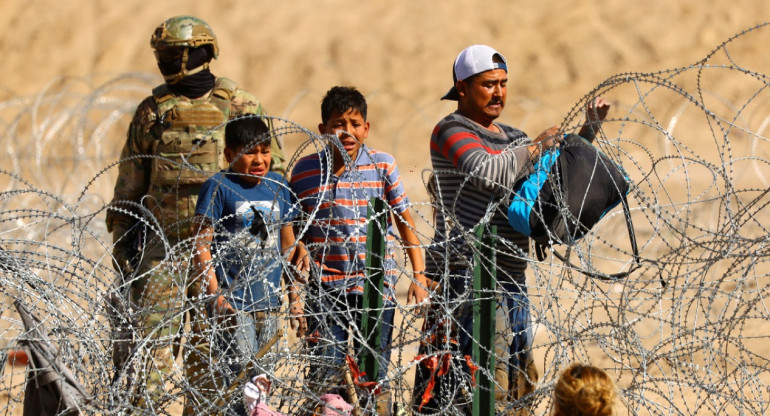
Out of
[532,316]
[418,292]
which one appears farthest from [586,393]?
[532,316]

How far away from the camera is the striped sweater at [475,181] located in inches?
172

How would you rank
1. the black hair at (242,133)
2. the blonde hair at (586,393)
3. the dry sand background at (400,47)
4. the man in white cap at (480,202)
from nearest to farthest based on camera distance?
1. the blonde hair at (586,393)
2. the man in white cap at (480,202)
3. the black hair at (242,133)
4. the dry sand background at (400,47)

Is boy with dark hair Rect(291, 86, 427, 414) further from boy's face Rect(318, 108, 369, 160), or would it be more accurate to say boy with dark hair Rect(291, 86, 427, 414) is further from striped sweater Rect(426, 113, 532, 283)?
striped sweater Rect(426, 113, 532, 283)

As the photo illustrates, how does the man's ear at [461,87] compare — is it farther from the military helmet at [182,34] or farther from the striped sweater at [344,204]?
the military helmet at [182,34]

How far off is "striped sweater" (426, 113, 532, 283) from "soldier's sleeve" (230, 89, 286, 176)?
104 centimetres

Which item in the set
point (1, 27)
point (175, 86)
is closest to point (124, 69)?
point (1, 27)

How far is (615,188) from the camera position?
430 cm

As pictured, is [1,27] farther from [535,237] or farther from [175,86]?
[535,237]

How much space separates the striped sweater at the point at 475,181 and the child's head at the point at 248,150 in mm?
749

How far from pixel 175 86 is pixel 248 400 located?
2.09 metres

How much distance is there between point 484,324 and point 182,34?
7.75 ft

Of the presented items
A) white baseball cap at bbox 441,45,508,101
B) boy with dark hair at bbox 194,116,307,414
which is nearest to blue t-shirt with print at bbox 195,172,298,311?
boy with dark hair at bbox 194,116,307,414

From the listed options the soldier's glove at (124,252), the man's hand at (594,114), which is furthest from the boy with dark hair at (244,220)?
the man's hand at (594,114)

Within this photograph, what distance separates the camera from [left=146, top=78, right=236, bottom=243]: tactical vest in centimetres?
545
